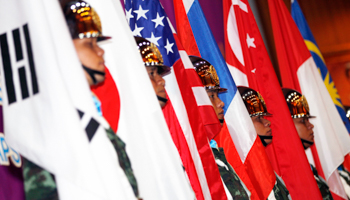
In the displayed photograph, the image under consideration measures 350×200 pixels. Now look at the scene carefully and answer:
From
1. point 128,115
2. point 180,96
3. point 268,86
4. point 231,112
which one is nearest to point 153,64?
point 180,96

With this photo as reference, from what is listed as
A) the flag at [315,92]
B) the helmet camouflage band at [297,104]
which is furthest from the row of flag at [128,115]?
the flag at [315,92]

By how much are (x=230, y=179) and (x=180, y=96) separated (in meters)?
0.63

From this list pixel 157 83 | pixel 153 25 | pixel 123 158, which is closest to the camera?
pixel 123 158

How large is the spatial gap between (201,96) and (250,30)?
55.1 inches

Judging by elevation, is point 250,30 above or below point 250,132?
above

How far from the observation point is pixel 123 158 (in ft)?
4.38

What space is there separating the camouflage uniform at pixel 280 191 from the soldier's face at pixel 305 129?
2.47 feet

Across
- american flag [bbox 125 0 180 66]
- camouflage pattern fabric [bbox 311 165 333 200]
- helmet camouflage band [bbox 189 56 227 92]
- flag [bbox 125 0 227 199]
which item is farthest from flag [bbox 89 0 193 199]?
camouflage pattern fabric [bbox 311 165 333 200]

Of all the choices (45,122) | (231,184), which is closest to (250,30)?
(231,184)

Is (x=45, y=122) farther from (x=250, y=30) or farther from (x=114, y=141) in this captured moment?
(x=250, y=30)

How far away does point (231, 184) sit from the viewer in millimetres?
2373

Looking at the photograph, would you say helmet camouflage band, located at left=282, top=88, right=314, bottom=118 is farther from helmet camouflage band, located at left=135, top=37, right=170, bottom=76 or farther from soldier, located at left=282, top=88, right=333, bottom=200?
helmet camouflage band, located at left=135, top=37, right=170, bottom=76

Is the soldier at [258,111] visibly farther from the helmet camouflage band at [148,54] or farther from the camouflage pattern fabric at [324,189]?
the helmet camouflage band at [148,54]

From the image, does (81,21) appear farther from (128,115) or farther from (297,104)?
(297,104)
